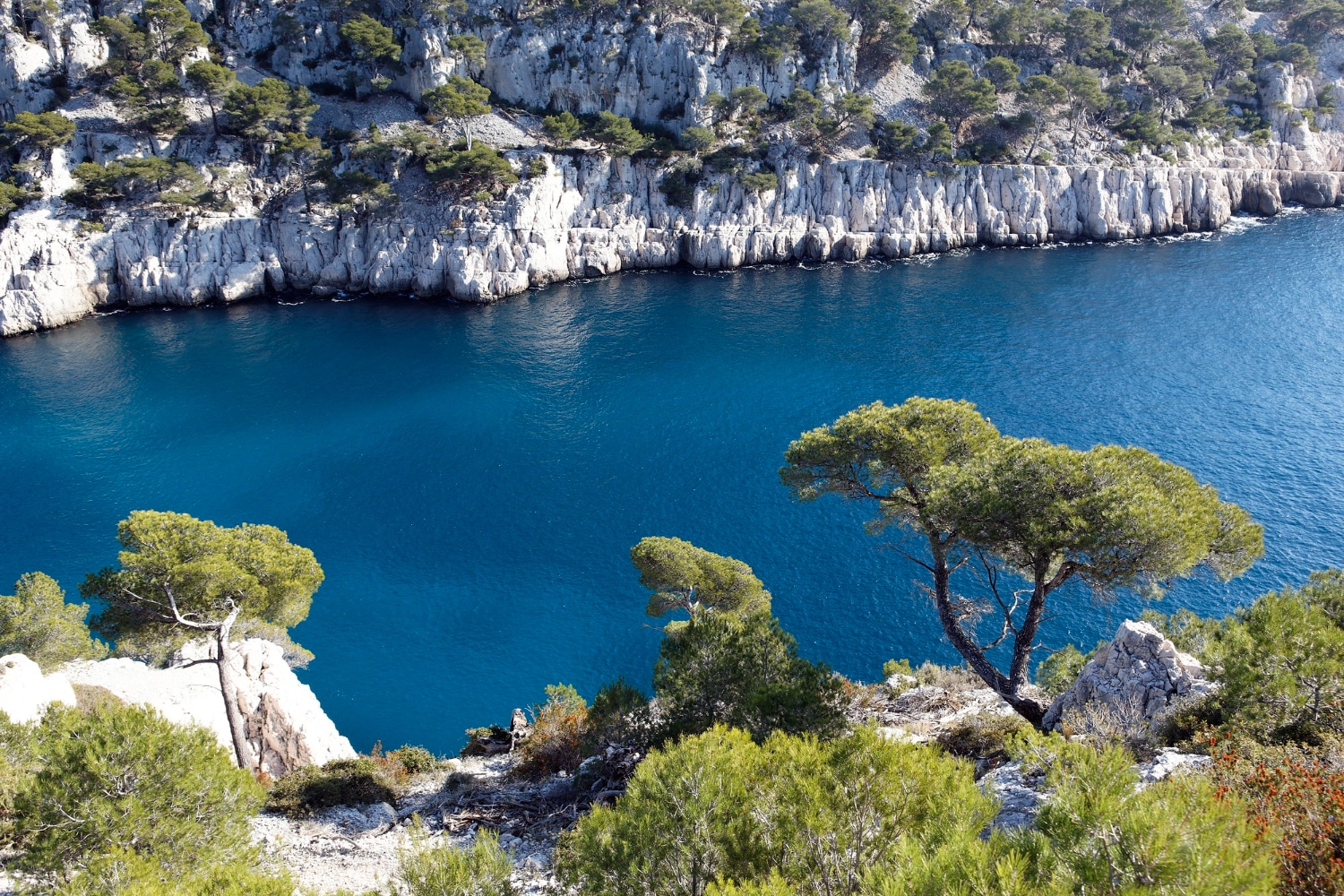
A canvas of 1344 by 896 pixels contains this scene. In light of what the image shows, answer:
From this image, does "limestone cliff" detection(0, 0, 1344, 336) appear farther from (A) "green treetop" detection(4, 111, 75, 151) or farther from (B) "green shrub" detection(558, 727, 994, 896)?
(B) "green shrub" detection(558, 727, 994, 896)

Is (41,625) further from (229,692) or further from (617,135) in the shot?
(617,135)

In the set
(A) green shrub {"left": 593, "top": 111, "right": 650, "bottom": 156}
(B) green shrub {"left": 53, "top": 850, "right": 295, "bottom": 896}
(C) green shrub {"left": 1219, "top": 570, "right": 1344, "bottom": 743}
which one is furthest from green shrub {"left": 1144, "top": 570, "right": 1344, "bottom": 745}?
(A) green shrub {"left": 593, "top": 111, "right": 650, "bottom": 156}

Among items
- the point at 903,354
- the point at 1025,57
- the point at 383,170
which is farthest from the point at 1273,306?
the point at 383,170

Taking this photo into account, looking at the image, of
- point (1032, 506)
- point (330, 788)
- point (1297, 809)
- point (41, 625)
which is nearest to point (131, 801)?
point (330, 788)

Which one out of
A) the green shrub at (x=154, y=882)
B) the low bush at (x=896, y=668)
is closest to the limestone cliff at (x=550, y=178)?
the low bush at (x=896, y=668)

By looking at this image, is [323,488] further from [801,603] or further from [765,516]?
[801,603]

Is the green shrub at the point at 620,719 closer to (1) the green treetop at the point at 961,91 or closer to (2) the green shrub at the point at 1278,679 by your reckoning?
(2) the green shrub at the point at 1278,679
